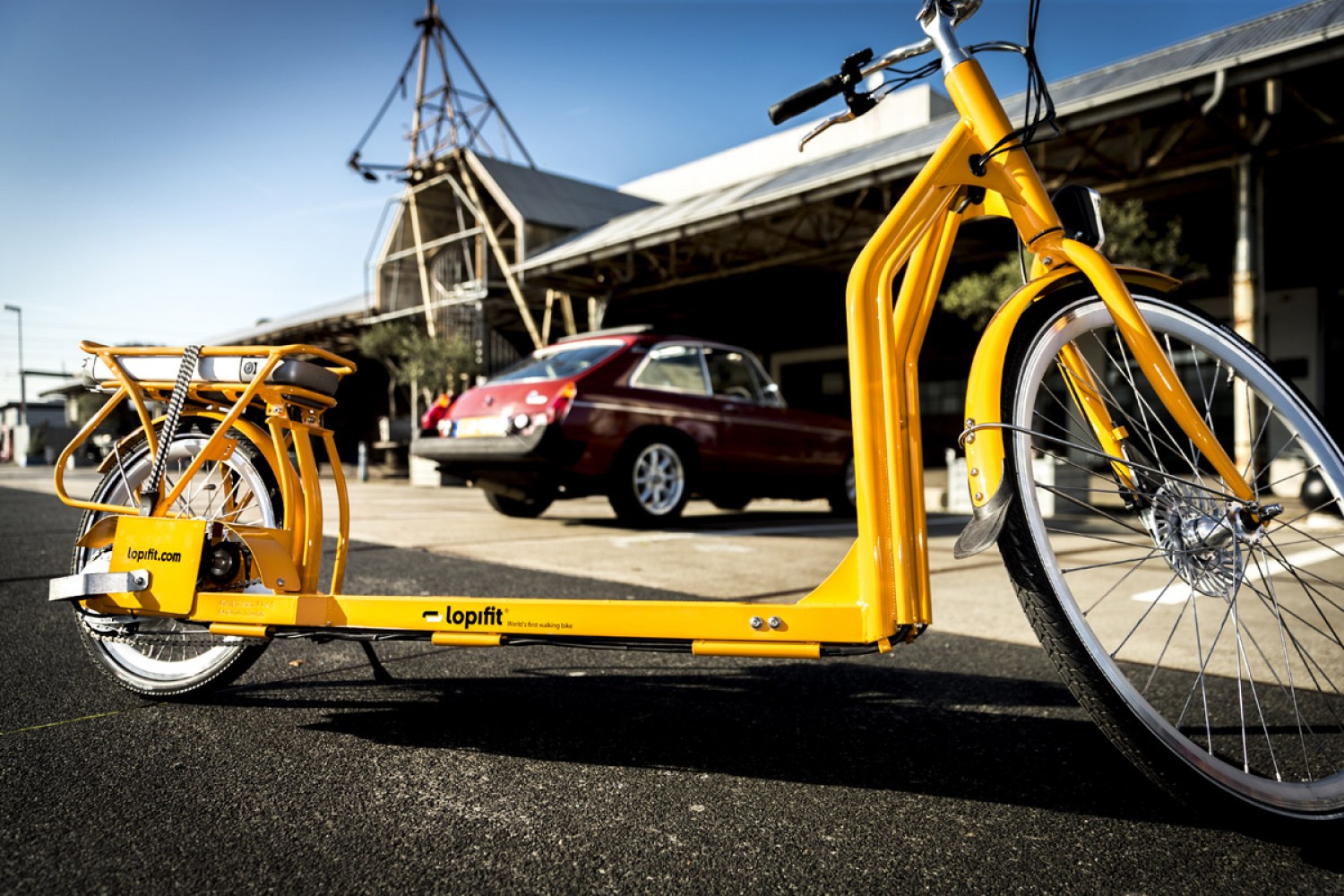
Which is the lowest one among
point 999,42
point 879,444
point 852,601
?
point 852,601

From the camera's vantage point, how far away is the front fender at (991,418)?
1543 millimetres

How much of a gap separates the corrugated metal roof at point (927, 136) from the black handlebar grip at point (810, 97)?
8080mm

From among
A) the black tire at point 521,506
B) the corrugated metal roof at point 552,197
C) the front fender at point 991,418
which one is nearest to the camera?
the front fender at point 991,418

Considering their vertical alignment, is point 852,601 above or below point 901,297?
below

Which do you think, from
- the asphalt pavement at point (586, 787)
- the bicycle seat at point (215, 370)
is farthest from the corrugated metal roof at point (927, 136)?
the bicycle seat at point (215, 370)

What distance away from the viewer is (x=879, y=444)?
1695mm

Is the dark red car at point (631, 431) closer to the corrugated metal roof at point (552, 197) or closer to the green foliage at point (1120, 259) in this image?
the green foliage at point (1120, 259)

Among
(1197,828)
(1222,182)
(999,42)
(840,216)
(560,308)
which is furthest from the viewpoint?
(560,308)

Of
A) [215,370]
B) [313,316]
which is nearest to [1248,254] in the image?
[215,370]

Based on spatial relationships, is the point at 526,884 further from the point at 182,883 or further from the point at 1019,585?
the point at 1019,585

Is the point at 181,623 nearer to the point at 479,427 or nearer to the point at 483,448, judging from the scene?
the point at 483,448

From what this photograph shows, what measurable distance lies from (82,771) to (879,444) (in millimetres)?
1668

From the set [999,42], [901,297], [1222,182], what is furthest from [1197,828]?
[1222,182]

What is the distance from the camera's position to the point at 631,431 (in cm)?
691
